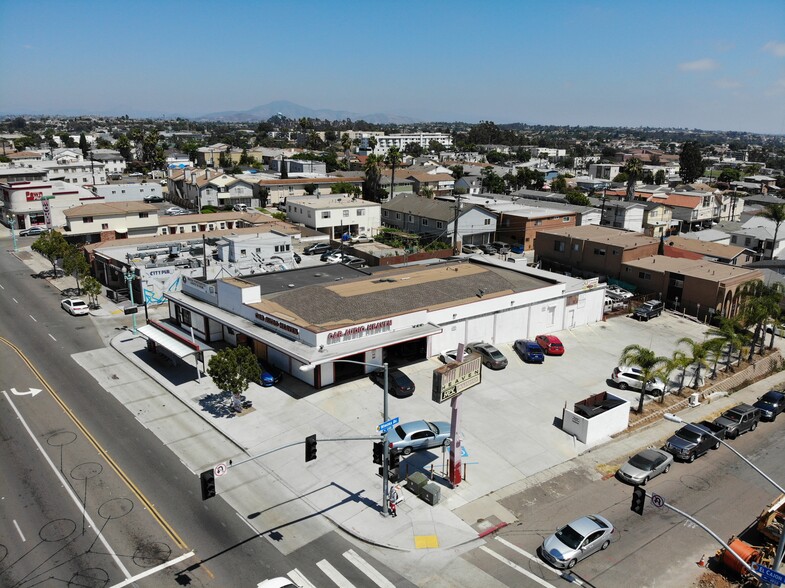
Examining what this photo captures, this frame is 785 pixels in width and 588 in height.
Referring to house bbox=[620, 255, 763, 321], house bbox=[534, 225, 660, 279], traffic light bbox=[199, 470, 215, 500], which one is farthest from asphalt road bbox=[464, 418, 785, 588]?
house bbox=[534, 225, 660, 279]

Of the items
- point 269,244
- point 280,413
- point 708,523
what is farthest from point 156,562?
point 269,244

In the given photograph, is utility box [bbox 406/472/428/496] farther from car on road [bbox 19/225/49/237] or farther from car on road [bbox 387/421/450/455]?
car on road [bbox 19/225/49/237]

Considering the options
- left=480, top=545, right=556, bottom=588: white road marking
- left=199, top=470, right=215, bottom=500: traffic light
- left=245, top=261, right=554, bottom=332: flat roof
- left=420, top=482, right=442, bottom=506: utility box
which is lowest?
left=480, top=545, right=556, bottom=588: white road marking

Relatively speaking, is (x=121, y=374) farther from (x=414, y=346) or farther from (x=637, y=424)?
(x=637, y=424)

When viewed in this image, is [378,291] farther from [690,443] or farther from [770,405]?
[770,405]

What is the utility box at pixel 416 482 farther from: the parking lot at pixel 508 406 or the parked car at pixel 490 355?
the parked car at pixel 490 355

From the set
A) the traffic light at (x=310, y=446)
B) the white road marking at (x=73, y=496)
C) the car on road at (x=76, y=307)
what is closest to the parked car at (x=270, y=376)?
the white road marking at (x=73, y=496)

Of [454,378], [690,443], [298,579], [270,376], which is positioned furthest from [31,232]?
[690,443]
